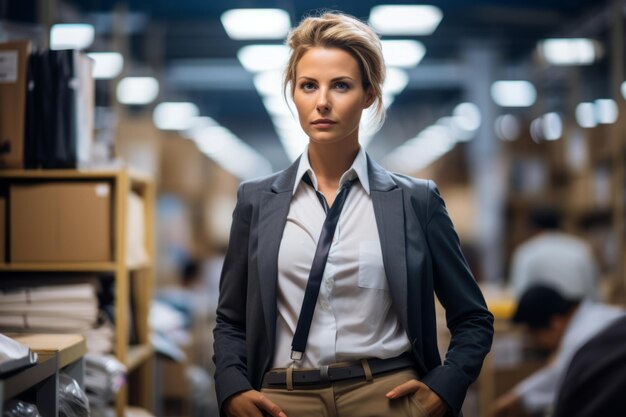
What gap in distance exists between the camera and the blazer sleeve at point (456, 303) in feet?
6.55

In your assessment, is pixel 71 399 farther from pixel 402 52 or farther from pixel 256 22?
pixel 402 52

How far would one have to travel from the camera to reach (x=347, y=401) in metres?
1.89

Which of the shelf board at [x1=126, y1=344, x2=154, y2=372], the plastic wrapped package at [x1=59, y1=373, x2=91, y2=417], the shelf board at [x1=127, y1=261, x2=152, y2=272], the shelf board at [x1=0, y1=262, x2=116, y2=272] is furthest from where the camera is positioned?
the shelf board at [x1=127, y1=261, x2=152, y2=272]

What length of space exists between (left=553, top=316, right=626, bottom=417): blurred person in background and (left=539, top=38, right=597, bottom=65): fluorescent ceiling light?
27.1ft

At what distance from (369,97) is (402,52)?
22.9ft

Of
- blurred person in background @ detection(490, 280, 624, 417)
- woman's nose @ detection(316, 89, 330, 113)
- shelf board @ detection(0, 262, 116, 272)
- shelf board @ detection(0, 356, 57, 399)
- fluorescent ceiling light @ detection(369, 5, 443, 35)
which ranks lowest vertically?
blurred person in background @ detection(490, 280, 624, 417)

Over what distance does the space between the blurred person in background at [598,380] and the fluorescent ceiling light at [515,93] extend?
11712mm

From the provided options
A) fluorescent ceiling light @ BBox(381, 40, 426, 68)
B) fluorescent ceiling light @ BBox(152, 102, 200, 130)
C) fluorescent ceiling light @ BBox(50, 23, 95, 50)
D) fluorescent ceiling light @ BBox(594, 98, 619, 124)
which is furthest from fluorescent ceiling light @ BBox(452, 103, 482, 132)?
fluorescent ceiling light @ BBox(50, 23, 95, 50)

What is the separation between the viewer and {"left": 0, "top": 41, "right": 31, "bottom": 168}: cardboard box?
10.5 feet

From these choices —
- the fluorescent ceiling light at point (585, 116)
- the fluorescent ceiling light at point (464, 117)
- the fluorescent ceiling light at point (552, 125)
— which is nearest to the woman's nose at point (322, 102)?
the fluorescent ceiling light at point (585, 116)

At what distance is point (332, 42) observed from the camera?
1.99 metres

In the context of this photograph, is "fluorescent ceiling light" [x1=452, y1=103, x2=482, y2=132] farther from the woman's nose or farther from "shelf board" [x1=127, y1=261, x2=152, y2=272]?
the woman's nose

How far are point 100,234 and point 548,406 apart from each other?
247cm

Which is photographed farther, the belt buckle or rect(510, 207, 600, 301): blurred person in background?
rect(510, 207, 600, 301): blurred person in background
